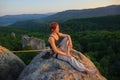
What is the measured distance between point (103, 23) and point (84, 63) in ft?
494

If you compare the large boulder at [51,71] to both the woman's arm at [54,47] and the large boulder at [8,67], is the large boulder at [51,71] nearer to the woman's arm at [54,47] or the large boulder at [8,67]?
the woman's arm at [54,47]

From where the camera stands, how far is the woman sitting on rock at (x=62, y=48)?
379 inches

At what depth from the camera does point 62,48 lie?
33.3 ft

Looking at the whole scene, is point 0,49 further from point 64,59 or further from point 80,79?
point 80,79

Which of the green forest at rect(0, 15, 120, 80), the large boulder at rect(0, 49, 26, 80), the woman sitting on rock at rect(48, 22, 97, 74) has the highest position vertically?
the woman sitting on rock at rect(48, 22, 97, 74)

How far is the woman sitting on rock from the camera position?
31.6ft

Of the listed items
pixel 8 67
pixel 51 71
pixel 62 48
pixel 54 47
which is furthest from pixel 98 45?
pixel 51 71

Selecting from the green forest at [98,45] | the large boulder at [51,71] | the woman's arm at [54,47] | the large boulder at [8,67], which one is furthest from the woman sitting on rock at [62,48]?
the green forest at [98,45]

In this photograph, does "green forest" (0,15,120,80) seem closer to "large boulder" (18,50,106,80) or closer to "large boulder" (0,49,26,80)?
"large boulder" (0,49,26,80)


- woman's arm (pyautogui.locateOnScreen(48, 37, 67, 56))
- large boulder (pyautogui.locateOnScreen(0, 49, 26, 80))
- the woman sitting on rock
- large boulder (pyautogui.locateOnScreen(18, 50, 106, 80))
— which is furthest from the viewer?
large boulder (pyautogui.locateOnScreen(0, 49, 26, 80))

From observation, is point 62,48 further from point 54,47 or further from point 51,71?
point 51,71

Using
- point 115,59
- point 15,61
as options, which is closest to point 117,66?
point 115,59

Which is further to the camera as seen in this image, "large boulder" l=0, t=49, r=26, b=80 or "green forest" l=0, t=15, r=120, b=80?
"green forest" l=0, t=15, r=120, b=80

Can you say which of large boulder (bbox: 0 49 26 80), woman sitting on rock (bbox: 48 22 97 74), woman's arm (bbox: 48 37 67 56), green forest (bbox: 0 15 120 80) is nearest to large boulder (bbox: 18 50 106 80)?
woman sitting on rock (bbox: 48 22 97 74)
